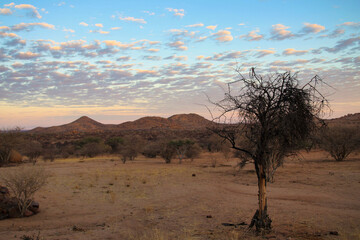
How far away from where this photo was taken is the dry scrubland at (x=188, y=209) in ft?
26.5

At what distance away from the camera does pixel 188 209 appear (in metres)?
11.4

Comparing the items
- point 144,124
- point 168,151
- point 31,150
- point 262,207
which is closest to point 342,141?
point 168,151

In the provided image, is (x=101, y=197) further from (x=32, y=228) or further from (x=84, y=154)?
(x=84, y=154)

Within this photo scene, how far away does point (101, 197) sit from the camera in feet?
44.9

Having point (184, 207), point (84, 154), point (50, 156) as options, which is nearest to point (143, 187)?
point (184, 207)

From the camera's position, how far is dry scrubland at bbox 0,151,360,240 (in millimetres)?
8070

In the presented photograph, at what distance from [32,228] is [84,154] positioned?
32195 mm

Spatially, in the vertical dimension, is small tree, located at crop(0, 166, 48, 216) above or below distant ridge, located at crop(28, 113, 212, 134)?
below

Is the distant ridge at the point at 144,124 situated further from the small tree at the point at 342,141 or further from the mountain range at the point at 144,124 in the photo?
the small tree at the point at 342,141

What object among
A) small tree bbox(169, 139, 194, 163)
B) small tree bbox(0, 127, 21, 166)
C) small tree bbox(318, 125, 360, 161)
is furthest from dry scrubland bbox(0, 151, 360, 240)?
small tree bbox(0, 127, 21, 166)

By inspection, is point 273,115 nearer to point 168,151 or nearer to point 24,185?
point 24,185

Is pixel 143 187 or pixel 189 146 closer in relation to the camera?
pixel 143 187

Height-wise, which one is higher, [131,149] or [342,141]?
[342,141]

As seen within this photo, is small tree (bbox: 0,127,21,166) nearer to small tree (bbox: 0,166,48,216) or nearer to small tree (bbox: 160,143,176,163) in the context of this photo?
small tree (bbox: 160,143,176,163)
